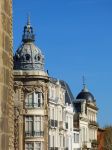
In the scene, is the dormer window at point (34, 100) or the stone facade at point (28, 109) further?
the dormer window at point (34, 100)

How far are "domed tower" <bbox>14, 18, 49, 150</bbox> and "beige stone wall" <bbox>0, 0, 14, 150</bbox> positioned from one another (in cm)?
5547

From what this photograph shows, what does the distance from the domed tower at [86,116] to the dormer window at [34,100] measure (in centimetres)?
2541

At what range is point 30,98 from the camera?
66.4 metres

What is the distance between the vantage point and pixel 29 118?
216 ft

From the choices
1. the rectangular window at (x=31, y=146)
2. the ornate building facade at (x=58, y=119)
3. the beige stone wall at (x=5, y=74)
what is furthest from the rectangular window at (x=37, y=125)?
the beige stone wall at (x=5, y=74)

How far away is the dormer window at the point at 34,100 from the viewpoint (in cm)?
6624

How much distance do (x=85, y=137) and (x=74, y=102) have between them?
7.01 m

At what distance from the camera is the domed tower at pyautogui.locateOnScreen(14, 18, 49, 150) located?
65.4 meters

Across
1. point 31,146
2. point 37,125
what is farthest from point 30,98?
point 31,146

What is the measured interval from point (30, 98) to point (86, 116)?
34141 millimetres

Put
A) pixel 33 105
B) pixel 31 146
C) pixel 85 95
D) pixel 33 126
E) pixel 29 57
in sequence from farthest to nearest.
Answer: pixel 85 95, pixel 29 57, pixel 33 105, pixel 33 126, pixel 31 146

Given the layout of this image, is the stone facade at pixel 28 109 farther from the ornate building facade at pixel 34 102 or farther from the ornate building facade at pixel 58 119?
the ornate building facade at pixel 58 119

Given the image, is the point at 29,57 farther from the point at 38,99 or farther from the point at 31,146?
the point at 31,146

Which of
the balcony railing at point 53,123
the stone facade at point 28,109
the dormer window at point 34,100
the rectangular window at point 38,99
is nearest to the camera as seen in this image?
the stone facade at point 28,109
